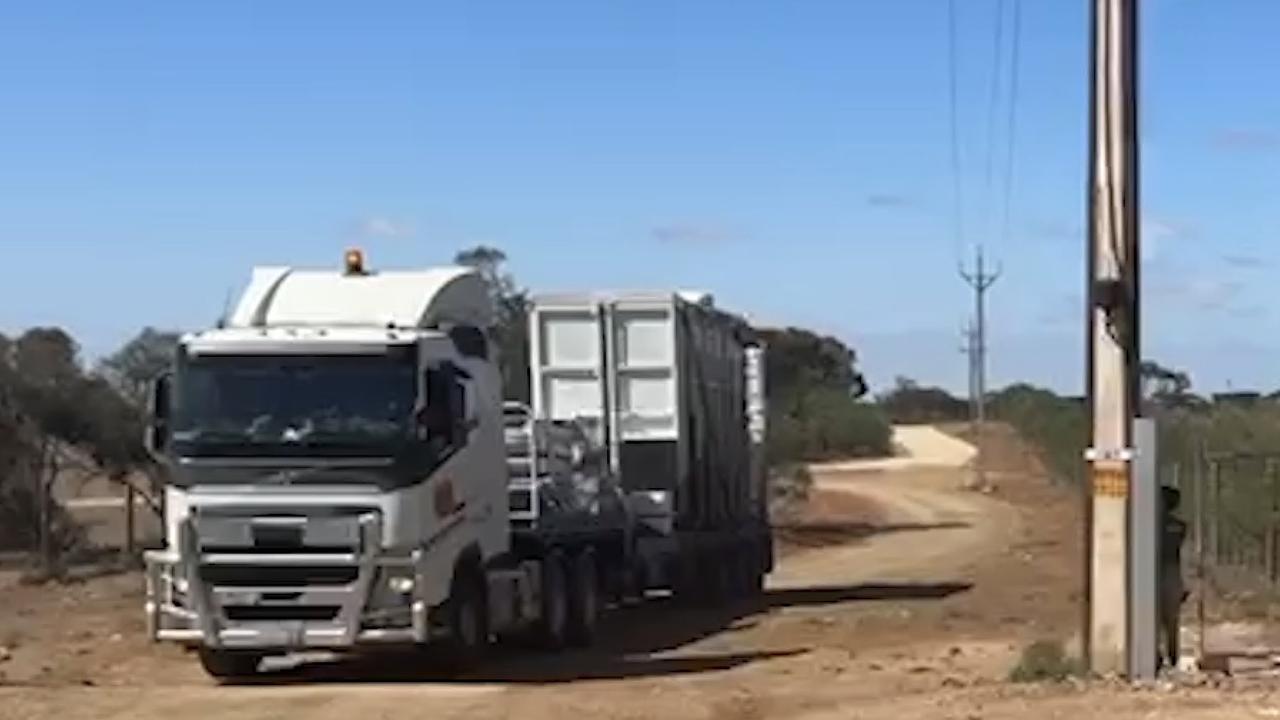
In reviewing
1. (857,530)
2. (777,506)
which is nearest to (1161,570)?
(857,530)

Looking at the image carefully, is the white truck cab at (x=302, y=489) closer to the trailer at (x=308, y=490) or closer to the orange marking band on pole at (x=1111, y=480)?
the trailer at (x=308, y=490)

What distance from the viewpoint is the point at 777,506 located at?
67500 mm

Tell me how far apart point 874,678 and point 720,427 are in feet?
38.2

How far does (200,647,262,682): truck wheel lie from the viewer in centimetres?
2291

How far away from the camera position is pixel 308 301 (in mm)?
23297

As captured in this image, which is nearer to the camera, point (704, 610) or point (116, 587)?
point (704, 610)

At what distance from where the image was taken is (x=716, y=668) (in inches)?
942

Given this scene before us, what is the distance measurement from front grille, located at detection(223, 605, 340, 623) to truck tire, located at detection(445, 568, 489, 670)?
1.20 metres

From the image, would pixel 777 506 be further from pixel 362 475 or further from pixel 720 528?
pixel 362 475

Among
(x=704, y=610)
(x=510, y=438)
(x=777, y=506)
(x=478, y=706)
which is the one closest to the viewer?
(x=478, y=706)

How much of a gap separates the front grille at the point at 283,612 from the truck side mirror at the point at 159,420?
59.9 inches

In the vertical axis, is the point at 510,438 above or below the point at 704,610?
above

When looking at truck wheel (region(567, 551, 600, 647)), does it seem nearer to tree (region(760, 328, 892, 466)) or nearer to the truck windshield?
the truck windshield

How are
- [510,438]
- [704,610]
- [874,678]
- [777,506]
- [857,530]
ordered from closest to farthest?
[874,678], [510,438], [704,610], [857,530], [777,506]
